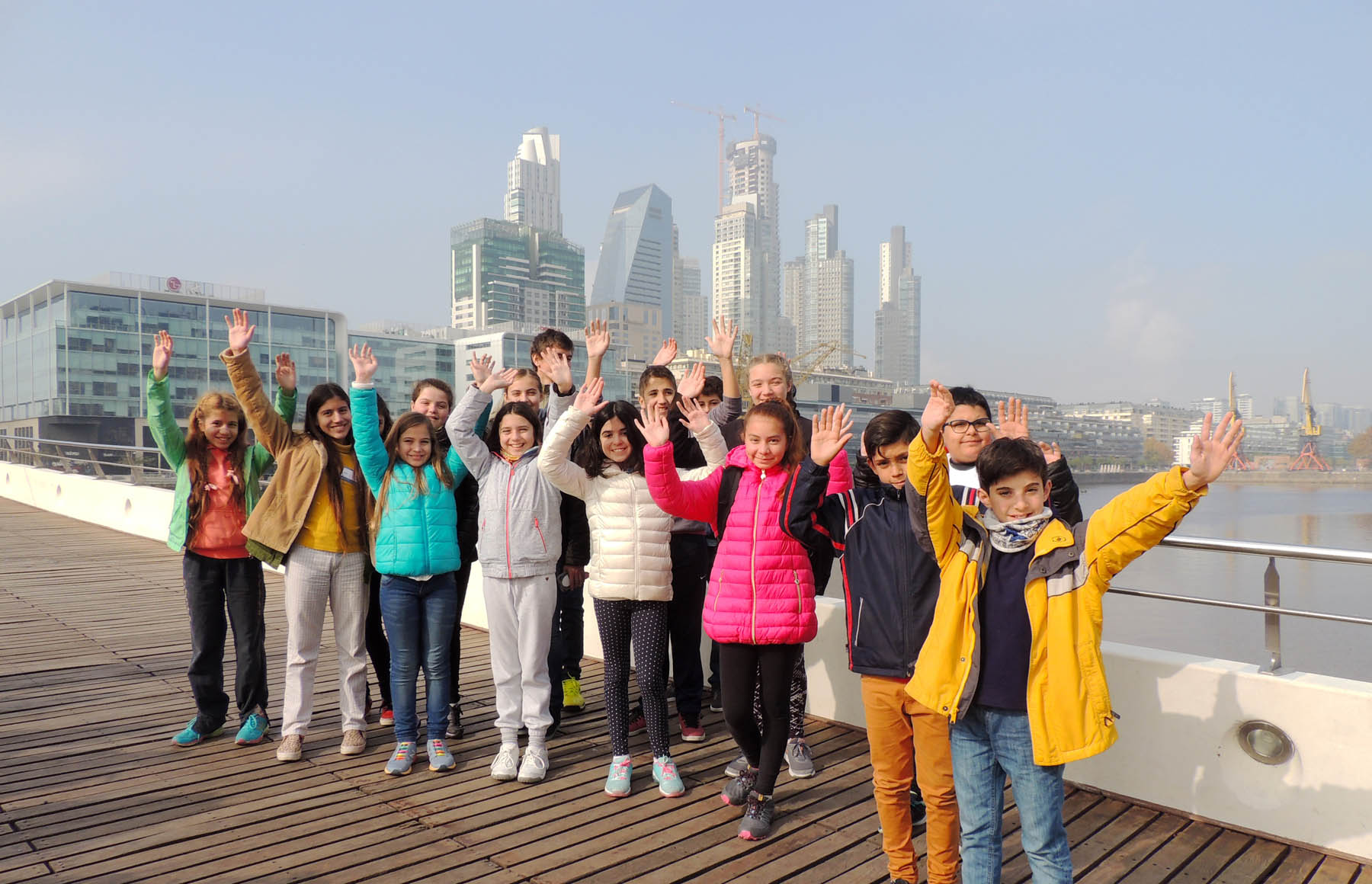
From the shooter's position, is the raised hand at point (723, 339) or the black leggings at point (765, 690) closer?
the black leggings at point (765, 690)

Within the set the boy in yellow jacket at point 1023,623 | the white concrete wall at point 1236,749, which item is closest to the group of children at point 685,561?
the boy in yellow jacket at point 1023,623

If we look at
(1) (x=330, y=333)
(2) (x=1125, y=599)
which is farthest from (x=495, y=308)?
(2) (x=1125, y=599)

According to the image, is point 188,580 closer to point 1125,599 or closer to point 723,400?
point 723,400

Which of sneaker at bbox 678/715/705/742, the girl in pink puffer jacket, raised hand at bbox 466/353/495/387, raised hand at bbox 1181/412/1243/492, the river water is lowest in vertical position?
the river water

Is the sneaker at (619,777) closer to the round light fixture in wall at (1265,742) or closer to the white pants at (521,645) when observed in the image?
the white pants at (521,645)

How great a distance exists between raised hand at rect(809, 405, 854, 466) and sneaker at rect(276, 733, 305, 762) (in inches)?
94.1

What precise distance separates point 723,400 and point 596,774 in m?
1.72

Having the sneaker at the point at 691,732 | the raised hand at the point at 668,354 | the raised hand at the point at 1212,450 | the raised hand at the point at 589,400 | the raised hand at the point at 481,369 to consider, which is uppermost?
the raised hand at the point at 668,354

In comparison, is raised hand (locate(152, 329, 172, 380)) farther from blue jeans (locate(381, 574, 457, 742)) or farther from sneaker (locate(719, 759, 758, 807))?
sneaker (locate(719, 759, 758, 807))

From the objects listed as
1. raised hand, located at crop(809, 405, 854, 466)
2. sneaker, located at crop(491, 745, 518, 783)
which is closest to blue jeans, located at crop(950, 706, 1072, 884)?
raised hand, located at crop(809, 405, 854, 466)

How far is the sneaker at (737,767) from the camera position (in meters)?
3.20

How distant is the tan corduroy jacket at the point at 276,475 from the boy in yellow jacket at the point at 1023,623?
245cm

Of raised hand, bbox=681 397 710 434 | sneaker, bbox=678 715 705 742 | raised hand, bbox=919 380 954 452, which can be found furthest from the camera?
sneaker, bbox=678 715 705 742

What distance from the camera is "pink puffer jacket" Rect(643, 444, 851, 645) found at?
2873 millimetres
